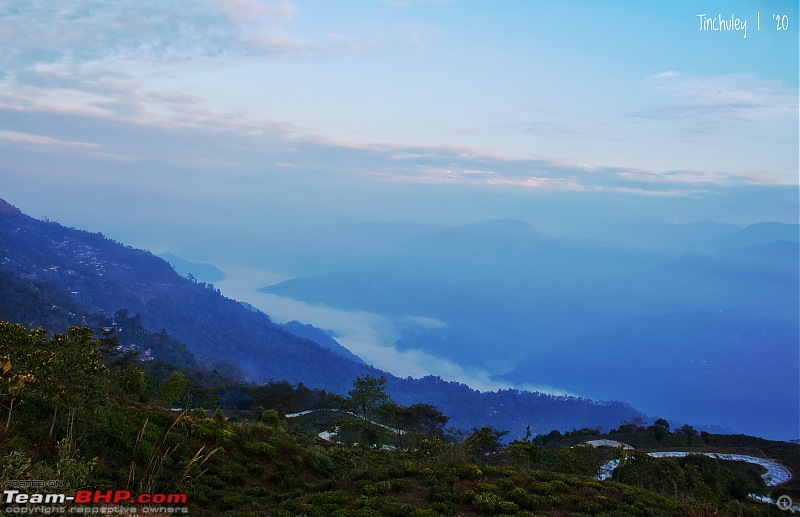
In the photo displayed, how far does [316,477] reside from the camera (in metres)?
15.1

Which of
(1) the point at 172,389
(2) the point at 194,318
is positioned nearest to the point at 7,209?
(2) the point at 194,318

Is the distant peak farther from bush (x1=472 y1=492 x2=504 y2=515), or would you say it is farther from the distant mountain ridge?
bush (x1=472 y1=492 x2=504 y2=515)

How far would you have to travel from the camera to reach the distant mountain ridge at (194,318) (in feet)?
357

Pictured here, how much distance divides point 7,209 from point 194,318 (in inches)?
3492

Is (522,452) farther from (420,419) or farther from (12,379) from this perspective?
(420,419)

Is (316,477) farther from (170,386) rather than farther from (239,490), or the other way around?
(170,386)

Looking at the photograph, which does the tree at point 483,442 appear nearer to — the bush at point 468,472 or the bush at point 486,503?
the bush at point 468,472

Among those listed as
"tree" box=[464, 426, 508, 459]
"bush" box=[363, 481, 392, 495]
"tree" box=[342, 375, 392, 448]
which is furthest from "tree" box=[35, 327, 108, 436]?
"tree" box=[464, 426, 508, 459]

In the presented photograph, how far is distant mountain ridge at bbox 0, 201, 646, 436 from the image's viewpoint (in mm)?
108812

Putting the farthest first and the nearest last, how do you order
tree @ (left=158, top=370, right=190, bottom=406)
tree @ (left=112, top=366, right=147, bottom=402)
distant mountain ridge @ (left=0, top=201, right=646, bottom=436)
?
distant mountain ridge @ (left=0, top=201, right=646, bottom=436) < tree @ (left=158, top=370, right=190, bottom=406) < tree @ (left=112, top=366, right=147, bottom=402)

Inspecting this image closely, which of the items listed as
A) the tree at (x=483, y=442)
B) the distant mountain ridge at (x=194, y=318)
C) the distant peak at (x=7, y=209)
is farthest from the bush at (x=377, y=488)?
the distant peak at (x=7, y=209)

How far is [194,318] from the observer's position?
144 m

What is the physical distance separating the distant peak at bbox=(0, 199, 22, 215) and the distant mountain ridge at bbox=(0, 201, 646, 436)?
23.2 inches

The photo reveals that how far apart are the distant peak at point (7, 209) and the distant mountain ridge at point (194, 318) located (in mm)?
590
